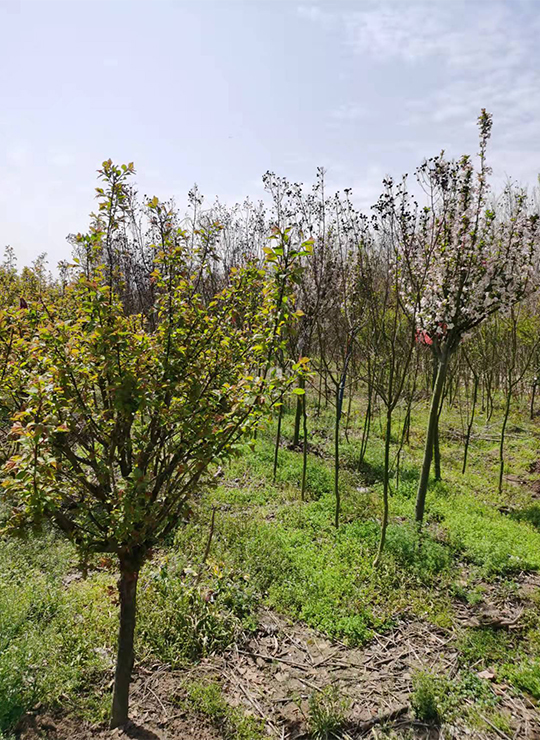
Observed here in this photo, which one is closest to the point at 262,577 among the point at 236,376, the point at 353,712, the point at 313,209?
the point at 353,712

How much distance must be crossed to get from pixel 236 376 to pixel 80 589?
10.4 ft

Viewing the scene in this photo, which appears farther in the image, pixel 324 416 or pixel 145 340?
pixel 324 416

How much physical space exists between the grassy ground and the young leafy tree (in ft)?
1.33

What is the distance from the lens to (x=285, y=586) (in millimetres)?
4598

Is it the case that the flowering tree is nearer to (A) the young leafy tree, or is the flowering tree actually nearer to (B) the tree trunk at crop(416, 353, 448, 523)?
(B) the tree trunk at crop(416, 353, 448, 523)

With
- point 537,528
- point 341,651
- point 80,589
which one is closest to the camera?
point 341,651

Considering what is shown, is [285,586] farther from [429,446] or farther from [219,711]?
[429,446]

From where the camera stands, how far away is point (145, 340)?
8.29 ft

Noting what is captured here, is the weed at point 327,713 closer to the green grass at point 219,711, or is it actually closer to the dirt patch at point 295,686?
the dirt patch at point 295,686

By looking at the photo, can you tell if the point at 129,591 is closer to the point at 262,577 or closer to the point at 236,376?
the point at 236,376

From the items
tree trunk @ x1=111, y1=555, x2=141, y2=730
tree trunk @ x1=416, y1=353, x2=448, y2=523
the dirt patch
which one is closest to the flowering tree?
tree trunk @ x1=416, y1=353, x2=448, y2=523

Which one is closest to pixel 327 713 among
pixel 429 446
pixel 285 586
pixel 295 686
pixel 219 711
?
pixel 295 686

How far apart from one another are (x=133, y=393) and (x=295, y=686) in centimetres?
287

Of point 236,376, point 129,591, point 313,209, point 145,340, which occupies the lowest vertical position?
point 129,591
